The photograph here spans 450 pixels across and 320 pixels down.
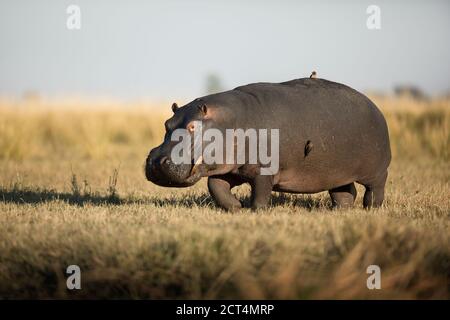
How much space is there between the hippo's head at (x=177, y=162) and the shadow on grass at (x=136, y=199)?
3.73 ft

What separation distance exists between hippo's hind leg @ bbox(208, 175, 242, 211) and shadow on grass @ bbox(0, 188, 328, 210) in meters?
0.55

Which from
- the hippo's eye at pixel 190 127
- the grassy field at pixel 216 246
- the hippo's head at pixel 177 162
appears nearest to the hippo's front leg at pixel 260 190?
the grassy field at pixel 216 246

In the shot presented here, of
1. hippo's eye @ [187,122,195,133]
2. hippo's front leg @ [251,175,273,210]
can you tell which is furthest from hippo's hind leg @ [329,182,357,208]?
hippo's eye @ [187,122,195,133]

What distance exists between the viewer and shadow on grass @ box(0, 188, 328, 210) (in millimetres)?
8516

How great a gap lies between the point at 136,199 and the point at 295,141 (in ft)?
8.34

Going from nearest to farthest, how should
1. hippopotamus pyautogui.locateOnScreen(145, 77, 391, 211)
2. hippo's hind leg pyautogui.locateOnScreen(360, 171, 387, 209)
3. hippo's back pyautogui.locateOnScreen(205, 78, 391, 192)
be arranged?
hippopotamus pyautogui.locateOnScreen(145, 77, 391, 211), hippo's back pyautogui.locateOnScreen(205, 78, 391, 192), hippo's hind leg pyautogui.locateOnScreen(360, 171, 387, 209)

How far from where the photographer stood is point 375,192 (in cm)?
836

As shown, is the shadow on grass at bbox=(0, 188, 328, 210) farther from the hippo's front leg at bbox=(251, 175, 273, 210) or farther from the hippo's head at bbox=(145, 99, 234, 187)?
the hippo's head at bbox=(145, 99, 234, 187)

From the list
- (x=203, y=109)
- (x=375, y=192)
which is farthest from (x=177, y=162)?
(x=375, y=192)

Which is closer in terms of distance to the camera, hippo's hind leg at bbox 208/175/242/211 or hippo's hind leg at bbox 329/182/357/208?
hippo's hind leg at bbox 208/175/242/211

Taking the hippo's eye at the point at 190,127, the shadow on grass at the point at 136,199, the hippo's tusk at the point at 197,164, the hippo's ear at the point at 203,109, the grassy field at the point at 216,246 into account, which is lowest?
the shadow on grass at the point at 136,199

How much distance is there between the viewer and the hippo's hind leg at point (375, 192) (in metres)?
8.31

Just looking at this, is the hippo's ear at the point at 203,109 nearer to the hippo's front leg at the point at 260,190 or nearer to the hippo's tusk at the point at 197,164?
the hippo's tusk at the point at 197,164
